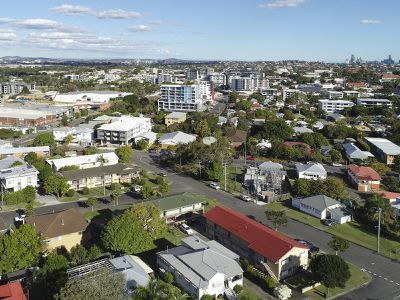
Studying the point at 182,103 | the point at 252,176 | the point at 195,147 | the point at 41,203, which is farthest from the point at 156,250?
the point at 182,103

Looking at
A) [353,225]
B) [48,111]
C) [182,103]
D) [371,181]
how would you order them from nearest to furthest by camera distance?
1. [353,225]
2. [371,181]
3. [48,111]
4. [182,103]

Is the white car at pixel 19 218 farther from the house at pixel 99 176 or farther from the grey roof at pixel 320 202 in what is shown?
the grey roof at pixel 320 202

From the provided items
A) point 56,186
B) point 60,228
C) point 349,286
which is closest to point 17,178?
point 56,186

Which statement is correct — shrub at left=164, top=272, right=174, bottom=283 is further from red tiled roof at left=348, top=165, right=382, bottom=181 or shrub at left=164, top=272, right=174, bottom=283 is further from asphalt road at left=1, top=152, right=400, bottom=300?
red tiled roof at left=348, top=165, right=382, bottom=181

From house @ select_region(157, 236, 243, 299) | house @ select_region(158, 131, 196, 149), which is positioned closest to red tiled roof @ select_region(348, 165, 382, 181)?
house @ select_region(157, 236, 243, 299)

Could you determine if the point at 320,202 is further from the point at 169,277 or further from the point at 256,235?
the point at 169,277

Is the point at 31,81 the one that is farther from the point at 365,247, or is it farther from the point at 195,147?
the point at 365,247
